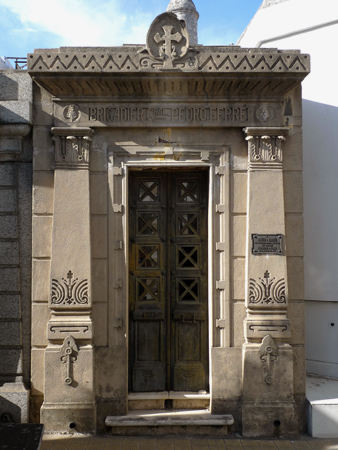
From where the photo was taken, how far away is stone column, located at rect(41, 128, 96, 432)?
559cm

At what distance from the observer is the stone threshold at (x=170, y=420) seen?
18.3 feet

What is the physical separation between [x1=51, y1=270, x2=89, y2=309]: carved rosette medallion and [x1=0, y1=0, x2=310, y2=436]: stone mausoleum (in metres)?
0.01

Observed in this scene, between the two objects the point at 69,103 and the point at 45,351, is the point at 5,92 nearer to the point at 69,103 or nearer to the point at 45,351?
the point at 69,103

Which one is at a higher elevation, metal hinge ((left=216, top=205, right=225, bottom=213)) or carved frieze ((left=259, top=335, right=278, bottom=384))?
metal hinge ((left=216, top=205, right=225, bottom=213))

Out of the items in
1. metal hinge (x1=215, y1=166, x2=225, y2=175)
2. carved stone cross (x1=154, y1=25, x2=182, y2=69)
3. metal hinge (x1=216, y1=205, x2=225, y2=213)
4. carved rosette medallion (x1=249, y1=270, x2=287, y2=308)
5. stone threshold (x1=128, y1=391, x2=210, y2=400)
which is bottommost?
stone threshold (x1=128, y1=391, x2=210, y2=400)

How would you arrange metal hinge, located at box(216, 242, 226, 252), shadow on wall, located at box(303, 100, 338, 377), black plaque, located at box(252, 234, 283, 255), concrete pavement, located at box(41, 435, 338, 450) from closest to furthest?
1. concrete pavement, located at box(41, 435, 338, 450)
2. black plaque, located at box(252, 234, 283, 255)
3. metal hinge, located at box(216, 242, 226, 252)
4. shadow on wall, located at box(303, 100, 338, 377)

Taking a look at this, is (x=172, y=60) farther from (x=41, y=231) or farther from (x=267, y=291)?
(x=267, y=291)

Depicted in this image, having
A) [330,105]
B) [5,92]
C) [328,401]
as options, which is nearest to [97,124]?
[5,92]

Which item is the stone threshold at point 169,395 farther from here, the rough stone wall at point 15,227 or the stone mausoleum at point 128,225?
the rough stone wall at point 15,227

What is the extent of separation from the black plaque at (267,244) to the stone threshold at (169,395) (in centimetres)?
219

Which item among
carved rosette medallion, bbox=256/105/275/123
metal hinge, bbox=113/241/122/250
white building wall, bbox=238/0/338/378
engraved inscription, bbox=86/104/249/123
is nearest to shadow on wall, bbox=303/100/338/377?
white building wall, bbox=238/0/338/378

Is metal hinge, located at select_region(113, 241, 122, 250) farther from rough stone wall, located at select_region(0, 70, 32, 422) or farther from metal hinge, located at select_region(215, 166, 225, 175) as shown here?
metal hinge, located at select_region(215, 166, 225, 175)

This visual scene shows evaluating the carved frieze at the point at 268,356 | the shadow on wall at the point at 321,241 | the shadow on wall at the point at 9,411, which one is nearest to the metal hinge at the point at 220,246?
the carved frieze at the point at 268,356

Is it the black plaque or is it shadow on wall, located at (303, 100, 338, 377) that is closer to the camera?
the black plaque
